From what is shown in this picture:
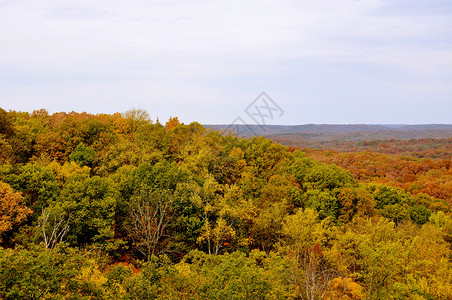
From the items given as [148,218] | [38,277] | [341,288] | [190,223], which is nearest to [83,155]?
[148,218]

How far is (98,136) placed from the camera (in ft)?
181

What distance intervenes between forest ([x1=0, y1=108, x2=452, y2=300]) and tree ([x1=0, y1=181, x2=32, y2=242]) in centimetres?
13

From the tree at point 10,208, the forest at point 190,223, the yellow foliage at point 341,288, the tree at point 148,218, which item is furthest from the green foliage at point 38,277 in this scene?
the yellow foliage at point 341,288

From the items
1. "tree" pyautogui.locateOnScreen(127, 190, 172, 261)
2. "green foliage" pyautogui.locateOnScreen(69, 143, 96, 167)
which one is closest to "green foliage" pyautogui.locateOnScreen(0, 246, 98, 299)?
"tree" pyautogui.locateOnScreen(127, 190, 172, 261)

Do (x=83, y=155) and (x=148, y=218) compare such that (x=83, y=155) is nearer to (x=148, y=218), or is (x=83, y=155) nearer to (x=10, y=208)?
(x=10, y=208)

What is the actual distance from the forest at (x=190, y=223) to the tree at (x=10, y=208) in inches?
5.1

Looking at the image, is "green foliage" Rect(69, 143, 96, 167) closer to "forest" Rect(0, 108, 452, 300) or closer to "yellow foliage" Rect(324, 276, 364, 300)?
"forest" Rect(0, 108, 452, 300)

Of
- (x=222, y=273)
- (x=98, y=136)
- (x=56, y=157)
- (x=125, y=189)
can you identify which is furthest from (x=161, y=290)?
(x=98, y=136)

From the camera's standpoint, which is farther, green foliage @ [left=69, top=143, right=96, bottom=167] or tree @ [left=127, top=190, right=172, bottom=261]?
green foliage @ [left=69, top=143, right=96, bottom=167]

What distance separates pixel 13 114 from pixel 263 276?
50.3 m

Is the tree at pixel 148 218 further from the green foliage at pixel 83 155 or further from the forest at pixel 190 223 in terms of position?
the green foliage at pixel 83 155

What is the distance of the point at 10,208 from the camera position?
3322 cm

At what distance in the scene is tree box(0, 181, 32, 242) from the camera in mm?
32906

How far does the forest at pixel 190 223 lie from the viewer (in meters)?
22.3
